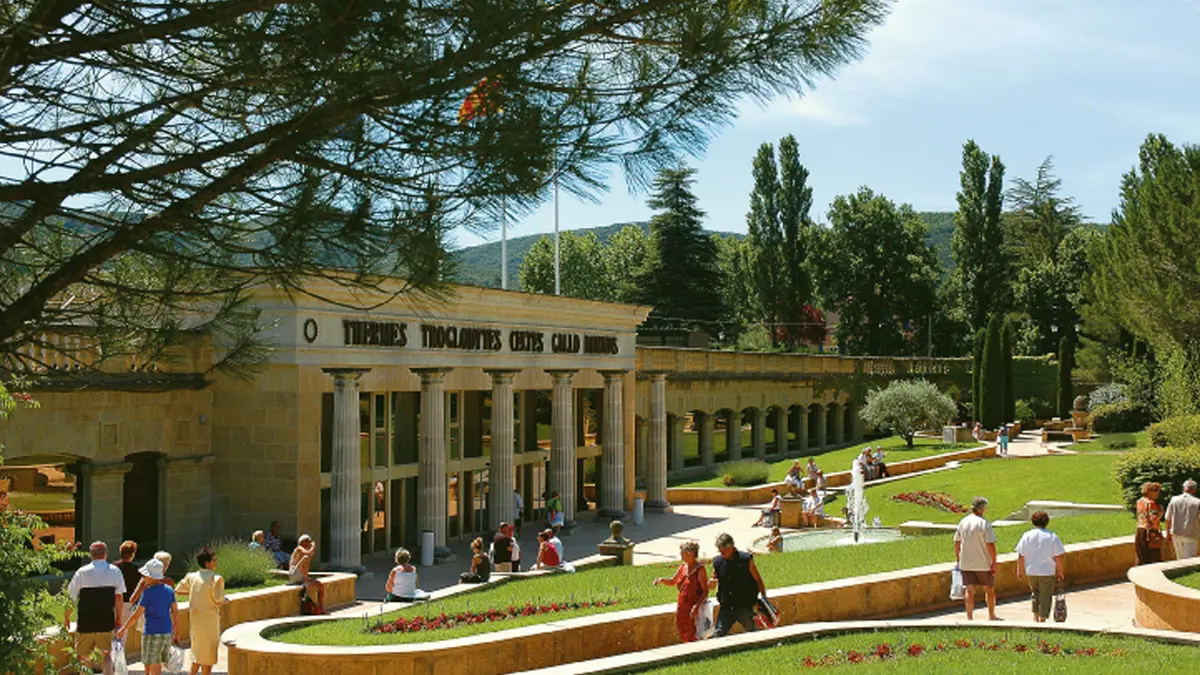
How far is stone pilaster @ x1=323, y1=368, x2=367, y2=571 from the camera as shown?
26.2m

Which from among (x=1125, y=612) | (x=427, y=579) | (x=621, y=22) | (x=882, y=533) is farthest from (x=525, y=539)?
(x=621, y=22)

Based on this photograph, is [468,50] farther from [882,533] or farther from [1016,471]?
[1016,471]

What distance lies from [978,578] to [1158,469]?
34.1 ft

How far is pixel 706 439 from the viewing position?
55.3m

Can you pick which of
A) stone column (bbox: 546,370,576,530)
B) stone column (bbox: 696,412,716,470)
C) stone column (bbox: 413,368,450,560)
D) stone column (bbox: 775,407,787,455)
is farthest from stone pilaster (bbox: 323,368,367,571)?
stone column (bbox: 775,407,787,455)

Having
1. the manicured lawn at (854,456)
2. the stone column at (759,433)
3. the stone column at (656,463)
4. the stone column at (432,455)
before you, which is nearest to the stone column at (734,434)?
the stone column at (759,433)

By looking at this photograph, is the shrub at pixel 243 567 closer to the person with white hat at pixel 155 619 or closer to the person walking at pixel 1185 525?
the person with white hat at pixel 155 619

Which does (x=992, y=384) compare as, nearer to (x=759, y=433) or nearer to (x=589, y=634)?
(x=759, y=433)

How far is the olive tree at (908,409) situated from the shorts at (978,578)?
3984cm

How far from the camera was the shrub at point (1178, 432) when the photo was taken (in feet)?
92.0

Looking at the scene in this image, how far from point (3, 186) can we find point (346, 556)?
19191 millimetres

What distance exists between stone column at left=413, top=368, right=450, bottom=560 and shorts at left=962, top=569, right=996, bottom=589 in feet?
54.9

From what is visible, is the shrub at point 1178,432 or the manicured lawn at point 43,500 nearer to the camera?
the manicured lawn at point 43,500

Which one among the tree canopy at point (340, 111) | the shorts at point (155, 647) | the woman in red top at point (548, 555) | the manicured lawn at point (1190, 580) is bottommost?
the woman in red top at point (548, 555)
